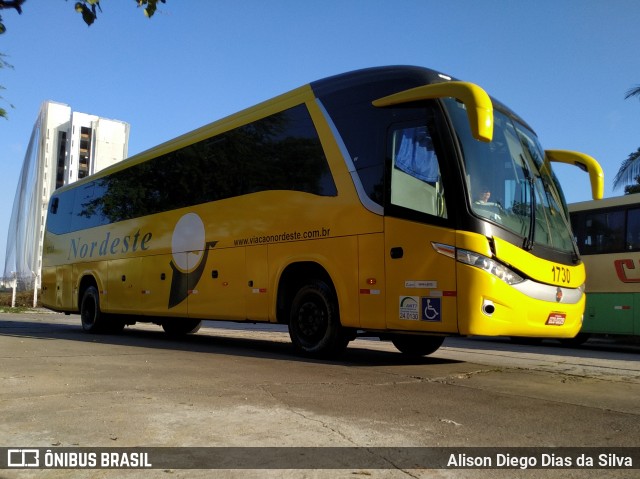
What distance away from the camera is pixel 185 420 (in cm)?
432

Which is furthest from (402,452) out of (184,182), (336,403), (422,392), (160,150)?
(160,150)

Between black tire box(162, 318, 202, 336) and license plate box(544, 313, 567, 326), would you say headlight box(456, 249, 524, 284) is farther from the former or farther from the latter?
black tire box(162, 318, 202, 336)

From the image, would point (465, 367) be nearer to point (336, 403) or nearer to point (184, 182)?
point (336, 403)

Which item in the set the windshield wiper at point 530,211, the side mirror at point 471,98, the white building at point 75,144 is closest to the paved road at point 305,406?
the windshield wiper at point 530,211

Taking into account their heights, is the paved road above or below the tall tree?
below

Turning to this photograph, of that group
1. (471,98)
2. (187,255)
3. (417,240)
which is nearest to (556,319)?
(417,240)

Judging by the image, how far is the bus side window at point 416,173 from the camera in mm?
6879

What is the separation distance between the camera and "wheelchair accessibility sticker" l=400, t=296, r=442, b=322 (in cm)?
671

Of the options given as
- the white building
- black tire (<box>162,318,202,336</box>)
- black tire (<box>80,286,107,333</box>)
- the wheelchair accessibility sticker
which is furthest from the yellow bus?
the white building

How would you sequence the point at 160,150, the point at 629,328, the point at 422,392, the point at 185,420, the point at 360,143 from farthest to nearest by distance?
the point at 629,328 → the point at 160,150 → the point at 360,143 → the point at 422,392 → the point at 185,420

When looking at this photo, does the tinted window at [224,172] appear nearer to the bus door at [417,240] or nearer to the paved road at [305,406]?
the bus door at [417,240]

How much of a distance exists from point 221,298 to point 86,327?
20.3ft

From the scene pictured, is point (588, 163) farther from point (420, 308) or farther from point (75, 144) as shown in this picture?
point (75, 144)

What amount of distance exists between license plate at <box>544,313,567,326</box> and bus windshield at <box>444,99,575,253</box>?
87 cm
